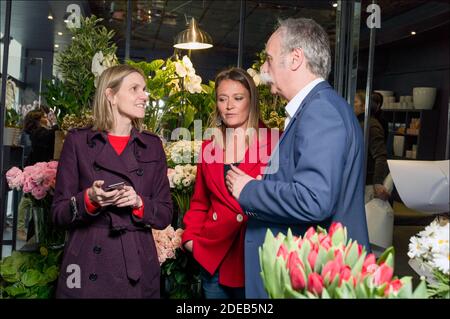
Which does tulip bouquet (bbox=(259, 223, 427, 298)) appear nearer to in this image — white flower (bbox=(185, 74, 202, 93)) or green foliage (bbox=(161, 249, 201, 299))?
green foliage (bbox=(161, 249, 201, 299))

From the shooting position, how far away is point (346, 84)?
465 cm

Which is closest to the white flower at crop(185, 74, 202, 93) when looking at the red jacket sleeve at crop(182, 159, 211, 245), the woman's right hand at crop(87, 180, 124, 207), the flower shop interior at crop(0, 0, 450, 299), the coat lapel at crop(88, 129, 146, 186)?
the flower shop interior at crop(0, 0, 450, 299)

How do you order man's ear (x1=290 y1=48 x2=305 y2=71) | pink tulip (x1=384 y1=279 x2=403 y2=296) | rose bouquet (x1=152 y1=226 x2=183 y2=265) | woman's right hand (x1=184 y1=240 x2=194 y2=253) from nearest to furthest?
pink tulip (x1=384 y1=279 x2=403 y2=296) < man's ear (x1=290 y1=48 x2=305 y2=71) < woman's right hand (x1=184 y1=240 x2=194 y2=253) < rose bouquet (x1=152 y1=226 x2=183 y2=265)

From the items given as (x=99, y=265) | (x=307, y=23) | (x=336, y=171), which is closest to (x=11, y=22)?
(x=99, y=265)

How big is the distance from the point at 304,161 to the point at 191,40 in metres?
3.25

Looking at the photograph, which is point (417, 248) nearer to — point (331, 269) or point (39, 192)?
point (331, 269)

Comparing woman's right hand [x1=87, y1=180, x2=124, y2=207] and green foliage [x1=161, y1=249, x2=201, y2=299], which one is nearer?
woman's right hand [x1=87, y1=180, x2=124, y2=207]

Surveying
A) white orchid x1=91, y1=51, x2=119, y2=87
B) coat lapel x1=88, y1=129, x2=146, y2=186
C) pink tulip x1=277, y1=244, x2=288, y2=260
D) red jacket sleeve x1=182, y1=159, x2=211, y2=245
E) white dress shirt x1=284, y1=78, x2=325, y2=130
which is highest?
white orchid x1=91, y1=51, x2=119, y2=87

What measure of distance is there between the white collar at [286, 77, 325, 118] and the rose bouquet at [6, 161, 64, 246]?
4.77 ft

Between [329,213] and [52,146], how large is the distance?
2894 mm

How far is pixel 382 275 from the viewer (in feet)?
2.47

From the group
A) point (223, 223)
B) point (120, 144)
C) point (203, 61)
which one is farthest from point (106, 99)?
point (203, 61)

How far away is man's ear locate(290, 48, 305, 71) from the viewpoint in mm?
1430

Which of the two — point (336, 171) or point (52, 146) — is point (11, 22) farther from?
point (336, 171)
